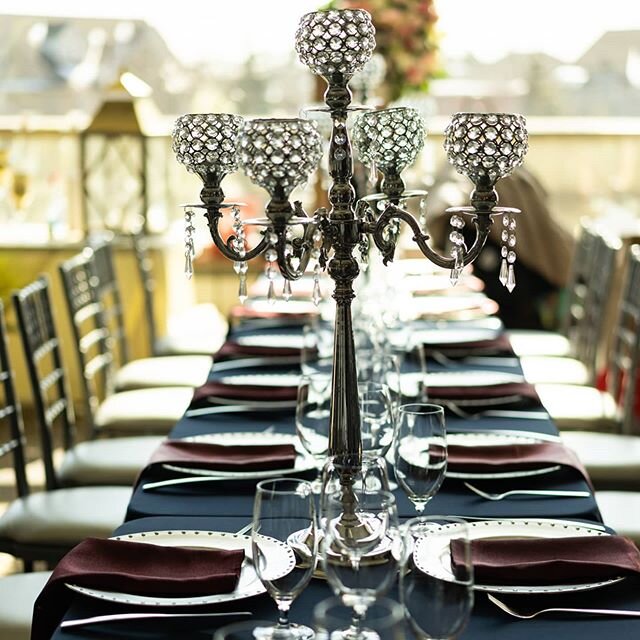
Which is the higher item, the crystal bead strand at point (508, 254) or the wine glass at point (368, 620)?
the crystal bead strand at point (508, 254)

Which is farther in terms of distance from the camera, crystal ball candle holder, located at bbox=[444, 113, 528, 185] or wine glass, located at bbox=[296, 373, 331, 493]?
wine glass, located at bbox=[296, 373, 331, 493]

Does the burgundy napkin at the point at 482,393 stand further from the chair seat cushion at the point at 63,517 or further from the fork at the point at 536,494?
the chair seat cushion at the point at 63,517

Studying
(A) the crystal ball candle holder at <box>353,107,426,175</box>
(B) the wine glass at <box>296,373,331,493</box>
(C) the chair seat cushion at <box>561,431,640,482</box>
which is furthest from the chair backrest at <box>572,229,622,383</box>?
(A) the crystal ball candle holder at <box>353,107,426,175</box>

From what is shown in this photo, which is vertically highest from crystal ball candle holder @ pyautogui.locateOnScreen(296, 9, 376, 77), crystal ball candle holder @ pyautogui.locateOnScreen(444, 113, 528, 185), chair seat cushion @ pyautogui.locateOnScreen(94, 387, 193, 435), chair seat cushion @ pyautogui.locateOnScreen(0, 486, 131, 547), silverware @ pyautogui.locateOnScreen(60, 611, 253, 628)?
crystal ball candle holder @ pyautogui.locateOnScreen(296, 9, 376, 77)

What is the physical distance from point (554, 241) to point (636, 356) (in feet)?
6.06

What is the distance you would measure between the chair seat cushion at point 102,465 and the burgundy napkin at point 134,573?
118 centimetres

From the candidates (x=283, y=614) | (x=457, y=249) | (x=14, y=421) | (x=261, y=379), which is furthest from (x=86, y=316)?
(x=283, y=614)

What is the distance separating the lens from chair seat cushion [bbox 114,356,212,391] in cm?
350

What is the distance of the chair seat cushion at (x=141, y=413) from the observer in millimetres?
3141

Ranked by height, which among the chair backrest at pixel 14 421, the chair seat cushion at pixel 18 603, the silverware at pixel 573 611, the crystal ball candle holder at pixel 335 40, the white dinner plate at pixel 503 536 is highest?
the crystal ball candle holder at pixel 335 40

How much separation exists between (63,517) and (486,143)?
1312 mm

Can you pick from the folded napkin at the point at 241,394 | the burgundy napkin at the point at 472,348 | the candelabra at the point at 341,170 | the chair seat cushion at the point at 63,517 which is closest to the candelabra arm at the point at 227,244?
the candelabra at the point at 341,170

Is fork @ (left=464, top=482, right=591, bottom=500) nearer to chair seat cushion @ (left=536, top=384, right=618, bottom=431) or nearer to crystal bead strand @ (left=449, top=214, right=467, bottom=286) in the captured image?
crystal bead strand @ (left=449, top=214, right=467, bottom=286)

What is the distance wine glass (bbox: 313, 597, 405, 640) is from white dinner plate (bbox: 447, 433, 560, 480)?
1.94 ft
